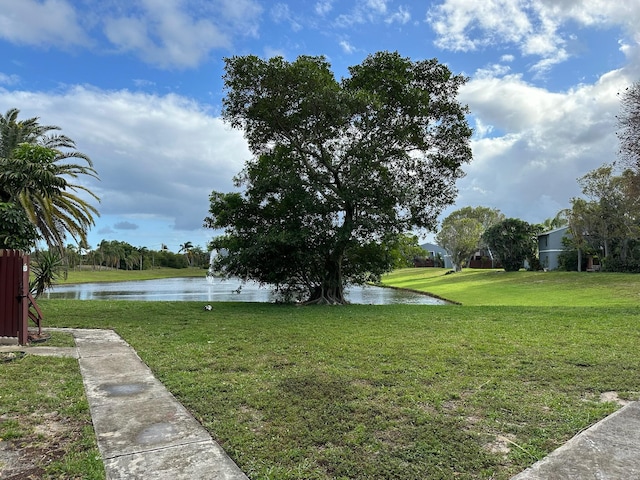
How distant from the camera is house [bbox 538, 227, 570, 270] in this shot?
140 ft

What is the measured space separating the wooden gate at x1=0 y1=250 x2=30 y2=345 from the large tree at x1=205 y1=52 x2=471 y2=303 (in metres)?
Answer: 7.47

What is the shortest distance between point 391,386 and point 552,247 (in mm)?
44452

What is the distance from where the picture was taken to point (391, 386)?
4.81m

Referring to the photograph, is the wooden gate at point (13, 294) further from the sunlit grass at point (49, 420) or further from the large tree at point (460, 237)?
the large tree at point (460, 237)

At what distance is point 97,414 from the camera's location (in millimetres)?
3955

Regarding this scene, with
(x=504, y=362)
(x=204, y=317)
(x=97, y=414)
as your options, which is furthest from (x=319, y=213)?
(x=97, y=414)

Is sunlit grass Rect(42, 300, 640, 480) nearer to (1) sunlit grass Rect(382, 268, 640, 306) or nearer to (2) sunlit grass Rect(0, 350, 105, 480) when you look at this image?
(2) sunlit grass Rect(0, 350, 105, 480)

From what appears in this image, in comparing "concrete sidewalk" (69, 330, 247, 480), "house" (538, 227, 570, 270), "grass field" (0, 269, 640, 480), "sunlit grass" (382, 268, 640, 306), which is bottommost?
"sunlit grass" (382, 268, 640, 306)

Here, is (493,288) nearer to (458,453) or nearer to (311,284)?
(311,284)

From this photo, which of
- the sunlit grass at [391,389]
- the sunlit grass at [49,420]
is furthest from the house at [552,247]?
the sunlit grass at [49,420]

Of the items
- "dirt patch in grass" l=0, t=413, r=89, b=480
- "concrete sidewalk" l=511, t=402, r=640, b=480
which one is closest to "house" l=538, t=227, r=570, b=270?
"concrete sidewalk" l=511, t=402, r=640, b=480

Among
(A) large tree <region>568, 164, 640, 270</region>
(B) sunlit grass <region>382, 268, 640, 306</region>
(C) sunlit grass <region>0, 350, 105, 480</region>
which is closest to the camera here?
(C) sunlit grass <region>0, 350, 105, 480</region>

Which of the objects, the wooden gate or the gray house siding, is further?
the gray house siding

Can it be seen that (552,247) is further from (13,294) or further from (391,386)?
(13,294)
